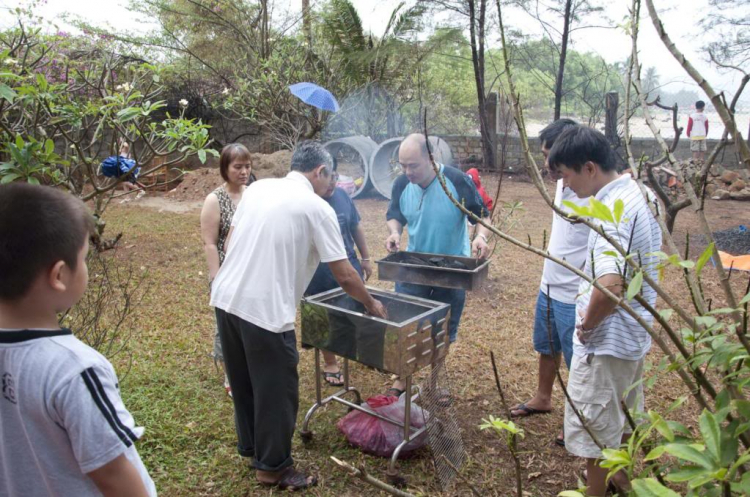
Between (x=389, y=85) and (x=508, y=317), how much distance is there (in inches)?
408

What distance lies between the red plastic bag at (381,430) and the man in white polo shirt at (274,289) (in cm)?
44

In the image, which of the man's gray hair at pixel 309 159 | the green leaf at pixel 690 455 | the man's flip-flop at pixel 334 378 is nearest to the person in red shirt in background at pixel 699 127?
the man's flip-flop at pixel 334 378

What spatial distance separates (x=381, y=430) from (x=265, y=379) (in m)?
0.88

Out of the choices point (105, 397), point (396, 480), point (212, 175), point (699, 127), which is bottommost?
point (396, 480)

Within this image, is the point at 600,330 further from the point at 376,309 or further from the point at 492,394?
the point at 492,394

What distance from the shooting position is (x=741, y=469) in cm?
114

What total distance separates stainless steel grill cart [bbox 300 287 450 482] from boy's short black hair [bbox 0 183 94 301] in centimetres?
178

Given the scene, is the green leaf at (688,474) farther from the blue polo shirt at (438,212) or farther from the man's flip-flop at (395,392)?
the man's flip-flop at (395,392)

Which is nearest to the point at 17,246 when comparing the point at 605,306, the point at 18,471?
the point at 18,471

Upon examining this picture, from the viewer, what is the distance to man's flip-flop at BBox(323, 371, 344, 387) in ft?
14.0

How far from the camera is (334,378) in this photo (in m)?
4.31

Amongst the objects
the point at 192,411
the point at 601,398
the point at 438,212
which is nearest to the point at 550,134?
the point at 438,212

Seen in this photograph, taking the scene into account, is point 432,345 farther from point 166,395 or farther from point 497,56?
point 497,56

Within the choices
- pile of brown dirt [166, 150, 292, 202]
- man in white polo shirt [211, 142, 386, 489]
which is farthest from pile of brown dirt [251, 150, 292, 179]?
man in white polo shirt [211, 142, 386, 489]
